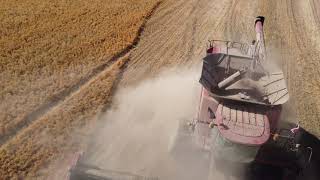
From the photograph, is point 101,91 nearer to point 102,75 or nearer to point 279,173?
Result: point 102,75

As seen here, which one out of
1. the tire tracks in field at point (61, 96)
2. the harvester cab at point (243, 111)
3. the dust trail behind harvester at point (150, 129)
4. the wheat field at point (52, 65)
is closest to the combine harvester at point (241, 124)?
the harvester cab at point (243, 111)

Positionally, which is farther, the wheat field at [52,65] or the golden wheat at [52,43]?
the golden wheat at [52,43]

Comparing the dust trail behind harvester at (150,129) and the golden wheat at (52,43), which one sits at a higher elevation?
the golden wheat at (52,43)

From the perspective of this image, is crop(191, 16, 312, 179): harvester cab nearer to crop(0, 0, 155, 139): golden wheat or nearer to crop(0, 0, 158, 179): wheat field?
crop(0, 0, 158, 179): wheat field

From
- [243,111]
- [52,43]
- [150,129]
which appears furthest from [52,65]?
[243,111]

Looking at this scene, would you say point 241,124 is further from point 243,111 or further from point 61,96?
point 61,96

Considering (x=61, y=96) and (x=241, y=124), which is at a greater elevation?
(x=241, y=124)

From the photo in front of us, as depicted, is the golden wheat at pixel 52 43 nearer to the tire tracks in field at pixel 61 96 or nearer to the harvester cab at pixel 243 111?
the tire tracks in field at pixel 61 96
